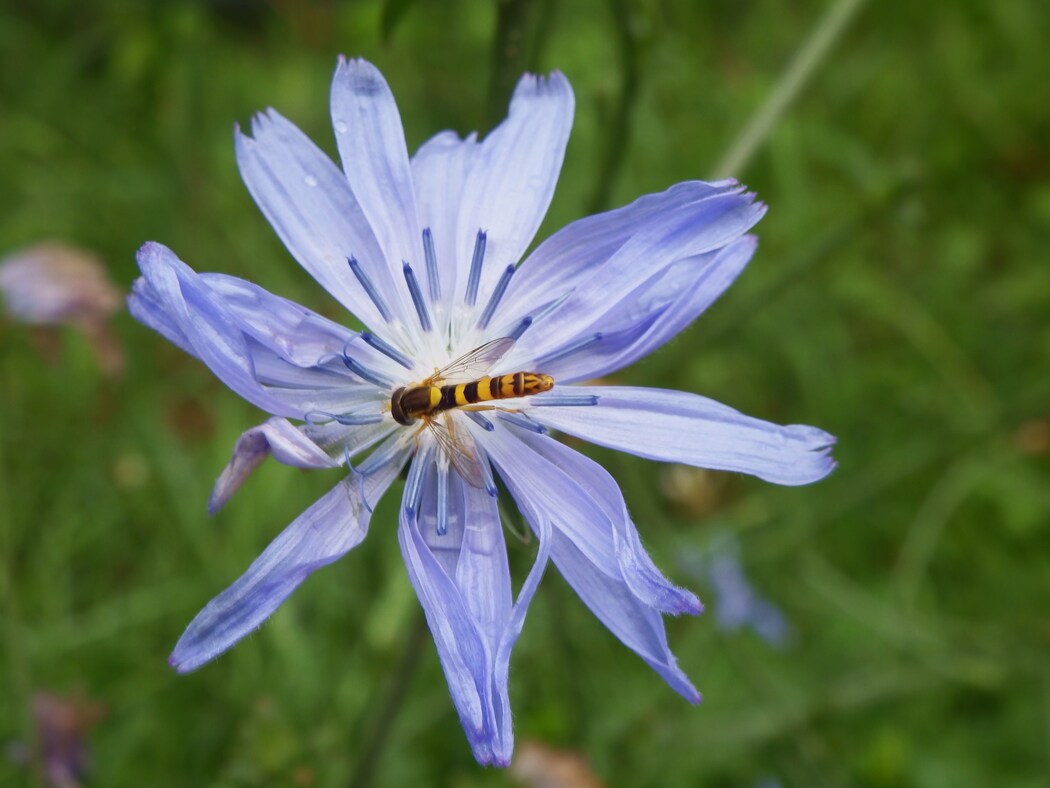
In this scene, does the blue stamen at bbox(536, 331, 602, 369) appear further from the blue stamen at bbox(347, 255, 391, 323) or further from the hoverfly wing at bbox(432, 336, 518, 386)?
the blue stamen at bbox(347, 255, 391, 323)

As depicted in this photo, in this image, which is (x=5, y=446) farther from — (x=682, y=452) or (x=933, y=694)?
(x=933, y=694)

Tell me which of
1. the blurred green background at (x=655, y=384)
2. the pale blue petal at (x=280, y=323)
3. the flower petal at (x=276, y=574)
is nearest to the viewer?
the flower petal at (x=276, y=574)

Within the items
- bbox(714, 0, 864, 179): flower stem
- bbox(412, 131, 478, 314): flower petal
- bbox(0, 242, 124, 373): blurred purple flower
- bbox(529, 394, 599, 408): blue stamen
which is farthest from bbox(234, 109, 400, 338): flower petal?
bbox(0, 242, 124, 373): blurred purple flower

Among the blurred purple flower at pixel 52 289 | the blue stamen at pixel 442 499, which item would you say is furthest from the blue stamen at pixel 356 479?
the blurred purple flower at pixel 52 289

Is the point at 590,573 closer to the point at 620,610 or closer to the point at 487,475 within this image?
the point at 620,610

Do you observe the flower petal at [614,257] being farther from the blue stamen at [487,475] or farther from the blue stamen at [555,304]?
the blue stamen at [487,475]

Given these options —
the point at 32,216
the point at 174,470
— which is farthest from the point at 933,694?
the point at 32,216

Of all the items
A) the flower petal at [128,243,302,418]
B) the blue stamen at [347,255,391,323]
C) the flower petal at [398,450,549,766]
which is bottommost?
the flower petal at [398,450,549,766]
